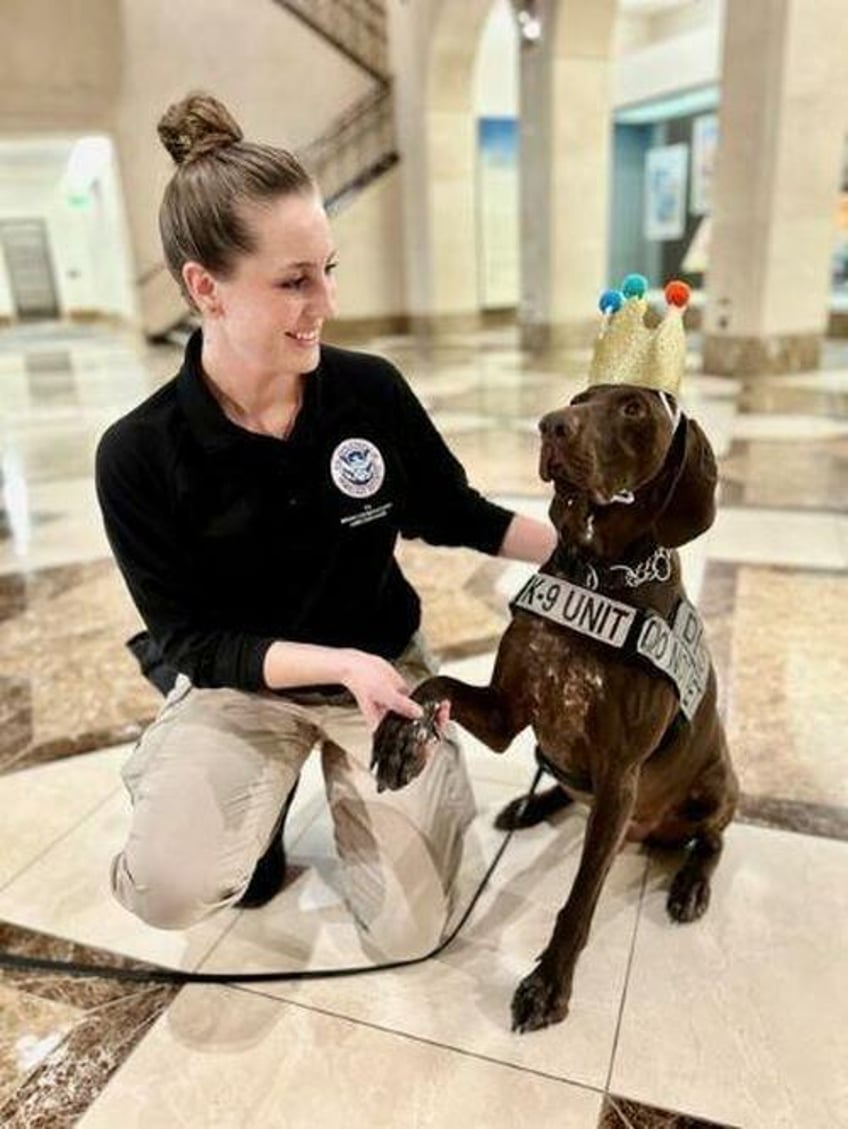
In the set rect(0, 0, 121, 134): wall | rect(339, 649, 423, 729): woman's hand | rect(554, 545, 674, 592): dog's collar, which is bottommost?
rect(339, 649, 423, 729): woman's hand

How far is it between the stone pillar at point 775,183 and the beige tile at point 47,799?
19.5 ft

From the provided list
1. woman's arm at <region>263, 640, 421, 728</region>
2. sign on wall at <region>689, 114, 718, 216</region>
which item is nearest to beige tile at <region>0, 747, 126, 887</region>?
woman's arm at <region>263, 640, 421, 728</region>

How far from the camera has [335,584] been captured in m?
1.47

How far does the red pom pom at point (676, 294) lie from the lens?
3.50 ft

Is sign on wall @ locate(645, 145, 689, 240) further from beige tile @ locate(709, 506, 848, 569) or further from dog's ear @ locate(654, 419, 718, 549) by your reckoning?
dog's ear @ locate(654, 419, 718, 549)

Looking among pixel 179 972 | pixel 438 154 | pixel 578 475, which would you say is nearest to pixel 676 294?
pixel 578 475

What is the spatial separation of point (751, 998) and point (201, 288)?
1.37 metres

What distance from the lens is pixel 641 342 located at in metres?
1.07

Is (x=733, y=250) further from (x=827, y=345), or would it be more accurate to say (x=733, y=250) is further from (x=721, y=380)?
(x=827, y=345)

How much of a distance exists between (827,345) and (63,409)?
715 centimetres

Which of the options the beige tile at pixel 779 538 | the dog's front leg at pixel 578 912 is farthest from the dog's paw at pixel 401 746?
the beige tile at pixel 779 538

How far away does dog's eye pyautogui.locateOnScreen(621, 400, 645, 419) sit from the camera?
104 centimetres

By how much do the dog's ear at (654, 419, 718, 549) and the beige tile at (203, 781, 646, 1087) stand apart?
74 centimetres

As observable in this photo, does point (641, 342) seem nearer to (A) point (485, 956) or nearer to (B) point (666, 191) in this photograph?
(A) point (485, 956)
